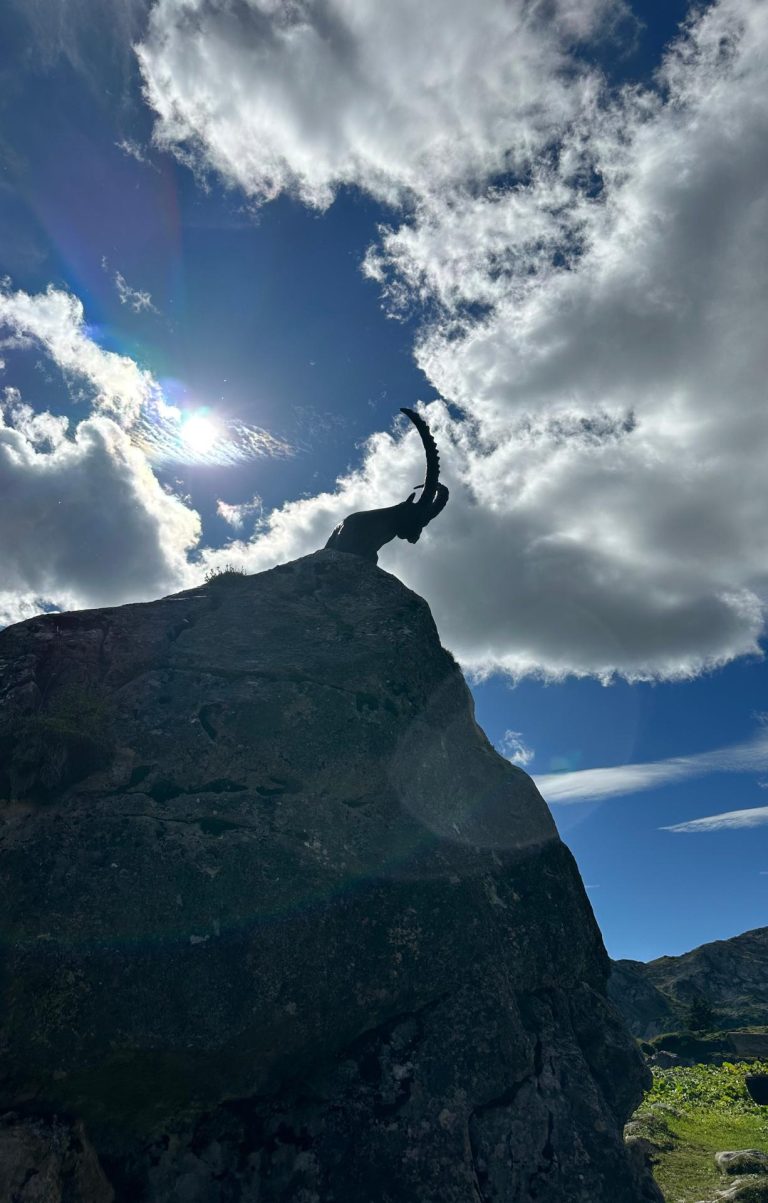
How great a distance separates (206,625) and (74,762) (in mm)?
6814

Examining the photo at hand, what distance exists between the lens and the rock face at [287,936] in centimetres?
1253

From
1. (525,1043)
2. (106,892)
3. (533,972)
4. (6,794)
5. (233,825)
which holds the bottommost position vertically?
(525,1043)

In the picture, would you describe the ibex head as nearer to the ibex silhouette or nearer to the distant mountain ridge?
the ibex silhouette

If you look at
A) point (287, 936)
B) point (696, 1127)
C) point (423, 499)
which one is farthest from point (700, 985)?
point (287, 936)

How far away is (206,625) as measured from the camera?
2197 cm

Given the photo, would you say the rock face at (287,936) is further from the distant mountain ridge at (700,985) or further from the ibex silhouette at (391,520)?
the distant mountain ridge at (700,985)

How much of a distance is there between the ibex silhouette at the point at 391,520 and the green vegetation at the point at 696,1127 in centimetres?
2199

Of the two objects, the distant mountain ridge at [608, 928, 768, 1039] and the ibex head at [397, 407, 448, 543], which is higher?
the ibex head at [397, 407, 448, 543]

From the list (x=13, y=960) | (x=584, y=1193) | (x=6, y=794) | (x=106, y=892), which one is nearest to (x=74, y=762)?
(x=6, y=794)

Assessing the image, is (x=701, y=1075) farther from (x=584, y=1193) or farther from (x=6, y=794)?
(x=6, y=794)

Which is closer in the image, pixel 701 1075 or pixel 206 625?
pixel 206 625

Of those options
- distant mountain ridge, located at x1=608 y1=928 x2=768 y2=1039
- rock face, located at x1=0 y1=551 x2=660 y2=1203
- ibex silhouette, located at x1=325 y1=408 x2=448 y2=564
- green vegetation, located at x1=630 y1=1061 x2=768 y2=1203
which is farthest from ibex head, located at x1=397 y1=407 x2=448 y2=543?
distant mountain ridge, located at x1=608 y1=928 x2=768 y2=1039

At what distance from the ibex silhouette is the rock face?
7648 mm

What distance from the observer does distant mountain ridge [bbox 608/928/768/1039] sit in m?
88.6
